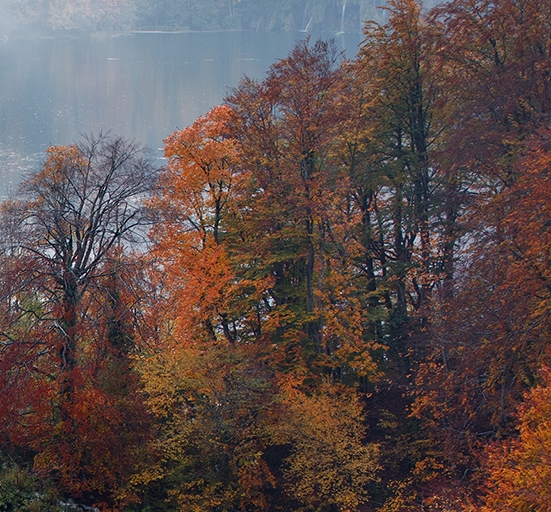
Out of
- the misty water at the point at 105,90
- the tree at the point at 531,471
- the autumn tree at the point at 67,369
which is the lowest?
the tree at the point at 531,471

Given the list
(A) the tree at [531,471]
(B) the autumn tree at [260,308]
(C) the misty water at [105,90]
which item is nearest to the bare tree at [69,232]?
(B) the autumn tree at [260,308]

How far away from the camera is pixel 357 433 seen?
16375 mm

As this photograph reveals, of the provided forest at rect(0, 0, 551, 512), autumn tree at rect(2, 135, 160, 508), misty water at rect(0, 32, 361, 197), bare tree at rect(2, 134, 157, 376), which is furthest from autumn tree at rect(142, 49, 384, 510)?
misty water at rect(0, 32, 361, 197)

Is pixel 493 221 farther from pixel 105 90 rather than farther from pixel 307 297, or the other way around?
pixel 105 90

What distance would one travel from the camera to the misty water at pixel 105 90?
76.2m

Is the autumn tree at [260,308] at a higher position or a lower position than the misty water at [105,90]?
lower

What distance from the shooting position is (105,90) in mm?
119375

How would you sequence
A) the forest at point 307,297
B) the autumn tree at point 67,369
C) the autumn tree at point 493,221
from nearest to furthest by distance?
the autumn tree at point 493,221, the forest at point 307,297, the autumn tree at point 67,369

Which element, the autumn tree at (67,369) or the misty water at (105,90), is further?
the misty water at (105,90)

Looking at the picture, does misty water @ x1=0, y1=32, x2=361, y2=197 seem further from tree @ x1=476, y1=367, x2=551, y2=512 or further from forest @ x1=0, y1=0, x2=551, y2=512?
tree @ x1=476, y1=367, x2=551, y2=512

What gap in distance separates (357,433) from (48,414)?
7.36 metres

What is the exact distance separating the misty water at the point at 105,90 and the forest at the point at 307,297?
2149cm

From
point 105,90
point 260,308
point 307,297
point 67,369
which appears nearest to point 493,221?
point 307,297

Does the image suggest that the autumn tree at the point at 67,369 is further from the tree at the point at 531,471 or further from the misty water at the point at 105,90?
the misty water at the point at 105,90
